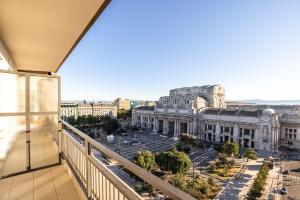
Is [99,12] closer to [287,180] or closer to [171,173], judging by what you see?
[171,173]

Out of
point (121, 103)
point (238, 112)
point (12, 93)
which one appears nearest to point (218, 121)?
point (238, 112)

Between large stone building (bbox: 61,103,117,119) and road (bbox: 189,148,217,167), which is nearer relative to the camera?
road (bbox: 189,148,217,167)

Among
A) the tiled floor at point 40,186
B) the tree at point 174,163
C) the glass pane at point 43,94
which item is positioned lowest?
the tree at point 174,163

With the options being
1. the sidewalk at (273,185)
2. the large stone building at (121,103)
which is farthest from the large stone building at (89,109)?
the sidewalk at (273,185)

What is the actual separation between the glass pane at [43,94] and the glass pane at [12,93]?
0.15 m

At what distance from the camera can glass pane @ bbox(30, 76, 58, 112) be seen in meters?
3.35

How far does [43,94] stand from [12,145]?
0.98 m

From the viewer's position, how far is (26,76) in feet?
10.6

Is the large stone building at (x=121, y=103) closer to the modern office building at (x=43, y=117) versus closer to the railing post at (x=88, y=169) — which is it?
the modern office building at (x=43, y=117)

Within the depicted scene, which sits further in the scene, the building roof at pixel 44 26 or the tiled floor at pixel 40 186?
the tiled floor at pixel 40 186

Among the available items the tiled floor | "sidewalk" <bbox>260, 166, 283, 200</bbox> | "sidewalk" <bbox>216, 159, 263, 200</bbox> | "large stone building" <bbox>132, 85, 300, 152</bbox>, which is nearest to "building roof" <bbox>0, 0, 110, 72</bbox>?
the tiled floor

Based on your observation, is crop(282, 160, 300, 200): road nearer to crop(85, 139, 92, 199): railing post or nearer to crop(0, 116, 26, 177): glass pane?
crop(85, 139, 92, 199): railing post

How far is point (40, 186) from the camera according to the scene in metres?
2.80

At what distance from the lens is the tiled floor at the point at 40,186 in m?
2.50
